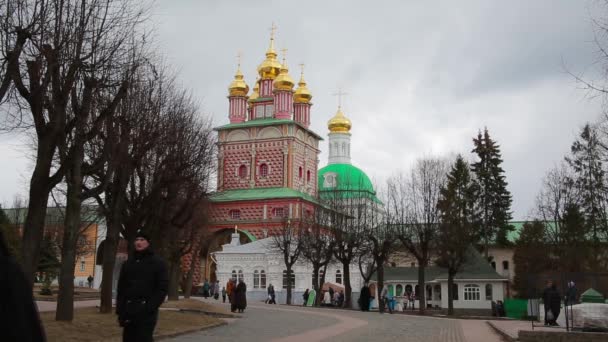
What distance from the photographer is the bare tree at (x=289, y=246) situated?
49.9 metres

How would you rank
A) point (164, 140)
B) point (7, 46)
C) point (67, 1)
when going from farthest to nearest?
point (164, 140) → point (67, 1) → point (7, 46)

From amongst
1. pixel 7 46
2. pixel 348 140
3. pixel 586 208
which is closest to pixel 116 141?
pixel 7 46

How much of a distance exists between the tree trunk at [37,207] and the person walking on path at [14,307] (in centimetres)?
1341

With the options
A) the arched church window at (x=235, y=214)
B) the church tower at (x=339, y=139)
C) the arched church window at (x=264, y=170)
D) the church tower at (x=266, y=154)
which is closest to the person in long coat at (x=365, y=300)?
the church tower at (x=266, y=154)

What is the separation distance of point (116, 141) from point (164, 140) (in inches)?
153

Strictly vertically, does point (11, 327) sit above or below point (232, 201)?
below

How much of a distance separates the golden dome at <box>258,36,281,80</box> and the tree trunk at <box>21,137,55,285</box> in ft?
210

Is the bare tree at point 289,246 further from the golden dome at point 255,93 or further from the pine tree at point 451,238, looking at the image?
the golden dome at point 255,93

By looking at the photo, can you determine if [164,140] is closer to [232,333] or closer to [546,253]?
[232,333]

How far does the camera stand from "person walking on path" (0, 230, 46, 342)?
7.95 feet

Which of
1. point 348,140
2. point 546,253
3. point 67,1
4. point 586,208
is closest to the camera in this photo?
point 67,1

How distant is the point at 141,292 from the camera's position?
350 inches

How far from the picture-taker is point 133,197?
2473 cm

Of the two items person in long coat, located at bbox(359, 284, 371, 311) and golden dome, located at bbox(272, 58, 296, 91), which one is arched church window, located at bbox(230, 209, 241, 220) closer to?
golden dome, located at bbox(272, 58, 296, 91)
